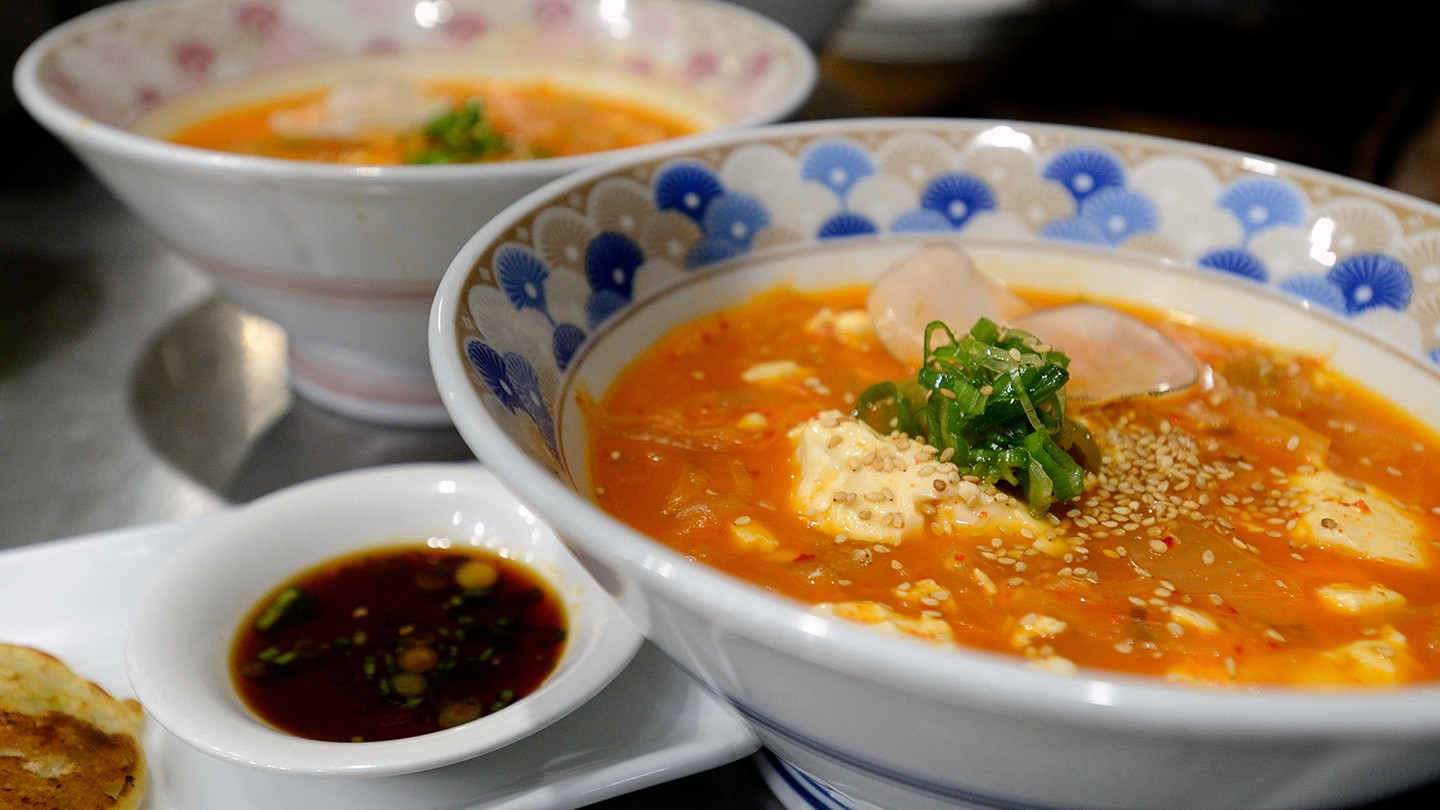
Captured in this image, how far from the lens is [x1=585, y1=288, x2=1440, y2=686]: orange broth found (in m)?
1.32

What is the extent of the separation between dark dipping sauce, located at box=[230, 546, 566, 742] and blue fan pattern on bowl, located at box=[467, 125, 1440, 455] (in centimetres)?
43

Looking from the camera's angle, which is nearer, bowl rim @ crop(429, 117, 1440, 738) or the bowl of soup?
bowl rim @ crop(429, 117, 1440, 738)

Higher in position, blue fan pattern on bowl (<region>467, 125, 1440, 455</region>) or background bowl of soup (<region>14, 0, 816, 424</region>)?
blue fan pattern on bowl (<region>467, 125, 1440, 455</region>)

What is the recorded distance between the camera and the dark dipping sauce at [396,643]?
1.51m

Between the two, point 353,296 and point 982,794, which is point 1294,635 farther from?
point 353,296

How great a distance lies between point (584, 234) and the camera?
175 cm

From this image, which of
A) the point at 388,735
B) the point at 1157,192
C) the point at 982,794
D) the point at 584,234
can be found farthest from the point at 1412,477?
the point at 388,735

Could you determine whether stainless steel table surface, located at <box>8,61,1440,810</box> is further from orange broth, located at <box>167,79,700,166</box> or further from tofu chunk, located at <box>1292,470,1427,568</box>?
tofu chunk, located at <box>1292,470,1427,568</box>

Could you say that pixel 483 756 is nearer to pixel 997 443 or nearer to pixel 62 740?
pixel 62 740

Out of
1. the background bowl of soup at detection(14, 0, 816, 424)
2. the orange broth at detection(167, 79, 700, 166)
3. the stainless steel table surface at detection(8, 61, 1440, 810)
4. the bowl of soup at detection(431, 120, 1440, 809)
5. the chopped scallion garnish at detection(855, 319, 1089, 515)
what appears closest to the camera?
the bowl of soup at detection(431, 120, 1440, 809)

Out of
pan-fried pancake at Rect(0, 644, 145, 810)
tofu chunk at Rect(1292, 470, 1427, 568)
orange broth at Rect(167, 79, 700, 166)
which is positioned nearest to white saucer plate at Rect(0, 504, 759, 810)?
pan-fried pancake at Rect(0, 644, 145, 810)

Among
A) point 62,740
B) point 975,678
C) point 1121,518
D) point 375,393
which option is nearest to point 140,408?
point 375,393

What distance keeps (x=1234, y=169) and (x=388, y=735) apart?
5.65ft

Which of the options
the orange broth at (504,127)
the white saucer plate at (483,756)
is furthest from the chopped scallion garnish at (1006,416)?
the orange broth at (504,127)
